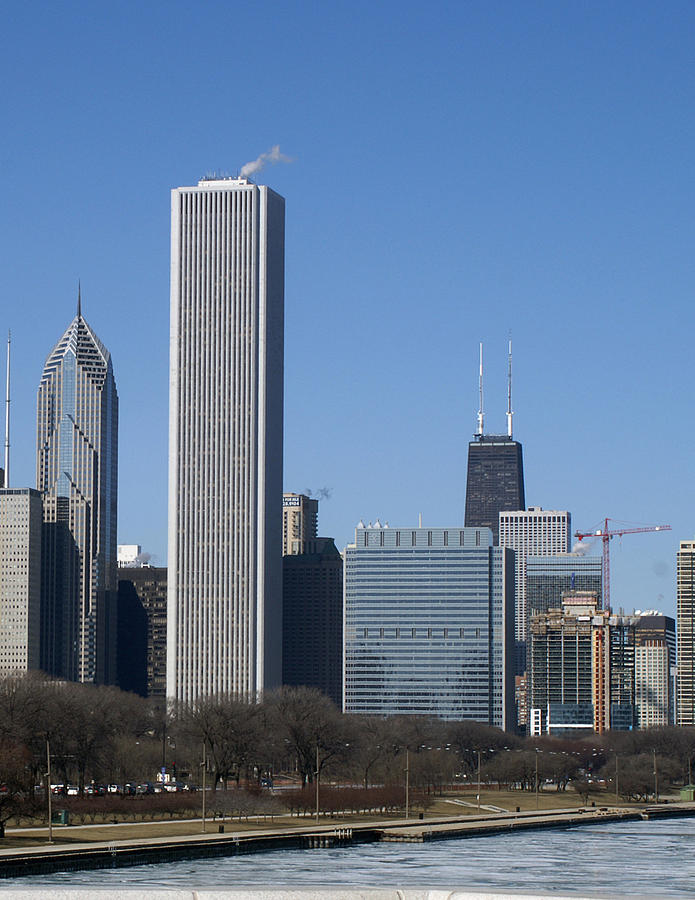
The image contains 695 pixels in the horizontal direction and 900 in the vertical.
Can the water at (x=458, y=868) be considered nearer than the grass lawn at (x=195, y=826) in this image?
Yes

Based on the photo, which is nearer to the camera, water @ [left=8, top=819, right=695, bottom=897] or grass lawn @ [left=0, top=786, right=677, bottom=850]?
water @ [left=8, top=819, right=695, bottom=897]

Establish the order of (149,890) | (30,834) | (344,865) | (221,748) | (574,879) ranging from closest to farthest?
(149,890) → (574,879) → (344,865) → (30,834) → (221,748)

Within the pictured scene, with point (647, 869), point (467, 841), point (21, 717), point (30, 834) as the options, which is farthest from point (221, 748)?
point (647, 869)

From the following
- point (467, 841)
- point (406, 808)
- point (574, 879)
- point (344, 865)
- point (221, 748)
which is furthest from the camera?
point (221, 748)

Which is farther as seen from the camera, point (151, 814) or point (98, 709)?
point (98, 709)

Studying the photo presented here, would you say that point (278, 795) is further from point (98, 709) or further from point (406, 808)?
point (98, 709)

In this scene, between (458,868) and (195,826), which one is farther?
(195,826)

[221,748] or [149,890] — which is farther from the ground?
[149,890]

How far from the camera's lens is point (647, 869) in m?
111

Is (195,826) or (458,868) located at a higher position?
(458,868)

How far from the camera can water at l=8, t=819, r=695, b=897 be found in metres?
97.1

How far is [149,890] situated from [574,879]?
241 ft

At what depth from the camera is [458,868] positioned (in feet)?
351

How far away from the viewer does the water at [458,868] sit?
9712cm
